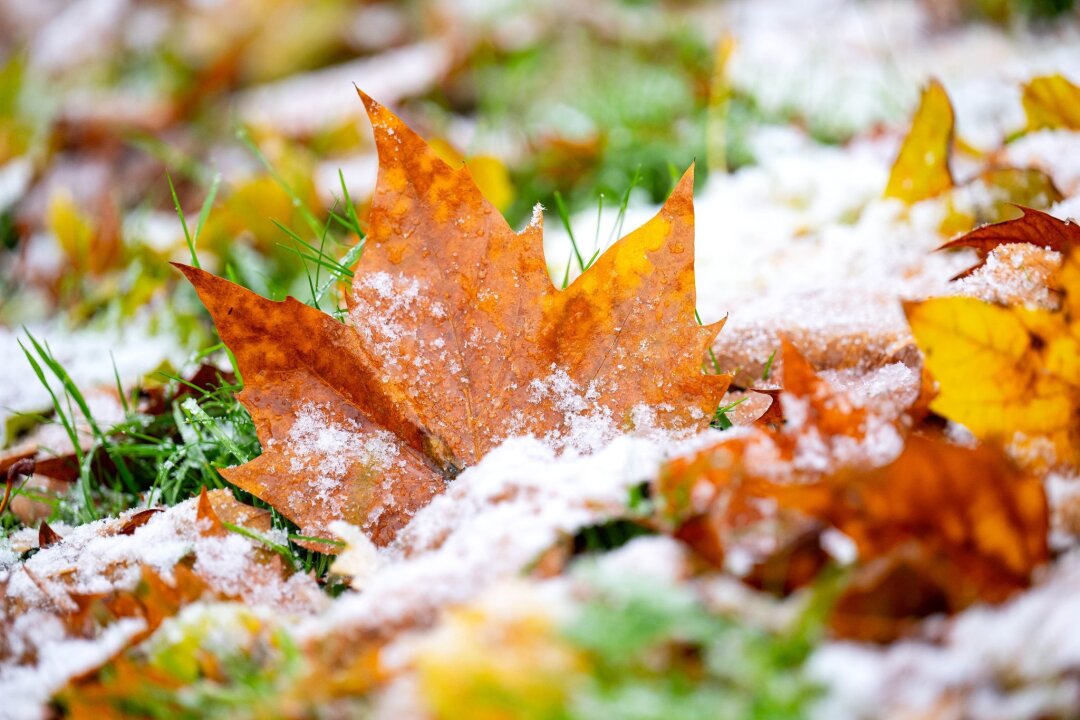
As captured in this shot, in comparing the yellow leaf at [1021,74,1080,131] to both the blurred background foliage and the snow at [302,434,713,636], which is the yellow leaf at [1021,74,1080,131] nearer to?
the blurred background foliage

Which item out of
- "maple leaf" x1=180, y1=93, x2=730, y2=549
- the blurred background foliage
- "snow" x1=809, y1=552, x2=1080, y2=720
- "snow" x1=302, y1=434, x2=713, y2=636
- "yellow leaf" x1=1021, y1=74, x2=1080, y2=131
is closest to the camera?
"snow" x1=809, y1=552, x2=1080, y2=720

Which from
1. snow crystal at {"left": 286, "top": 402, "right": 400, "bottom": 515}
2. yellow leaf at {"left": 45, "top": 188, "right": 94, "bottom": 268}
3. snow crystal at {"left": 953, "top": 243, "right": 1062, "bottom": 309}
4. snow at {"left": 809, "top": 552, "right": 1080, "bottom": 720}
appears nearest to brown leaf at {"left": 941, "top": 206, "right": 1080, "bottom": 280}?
snow crystal at {"left": 953, "top": 243, "right": 1062, "bottom": 309}

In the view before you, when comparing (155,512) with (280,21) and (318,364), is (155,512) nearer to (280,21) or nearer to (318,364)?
(318,364)

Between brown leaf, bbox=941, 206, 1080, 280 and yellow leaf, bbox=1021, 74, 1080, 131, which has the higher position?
yellow leaf, bbox=1021, 74, 1080, 131

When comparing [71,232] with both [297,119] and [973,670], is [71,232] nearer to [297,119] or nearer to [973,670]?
[297,119]

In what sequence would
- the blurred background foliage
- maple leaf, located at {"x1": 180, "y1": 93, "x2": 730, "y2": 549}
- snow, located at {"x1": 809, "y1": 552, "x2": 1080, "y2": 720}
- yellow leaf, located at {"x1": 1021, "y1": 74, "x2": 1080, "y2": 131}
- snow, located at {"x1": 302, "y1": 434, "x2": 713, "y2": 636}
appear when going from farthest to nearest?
the blurred background foliage, yellow leaf, located at {"x1": 1021, "y1": 74, "x2": 1080, "y2": 131}, maple leaf, located at {"x1": 180, "y1": 93, "x2": 730, "y2": 549}, snow, located at {"x1": 302, "y1": 434, "x2": 713, "y2": 636}, snow, located at {"x1": 809, "y1": 552, "x2": 1080, "y2": 720}
